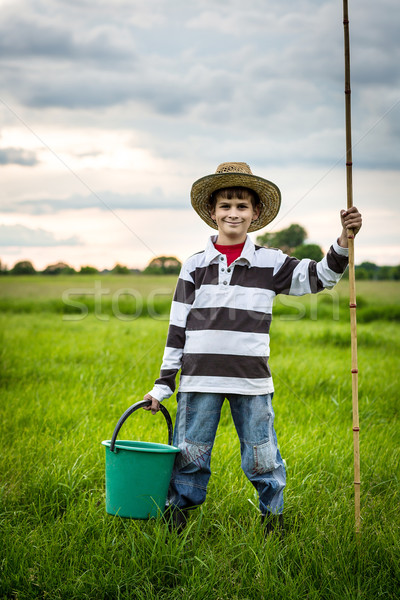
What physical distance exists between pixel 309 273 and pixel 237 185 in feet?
1.93

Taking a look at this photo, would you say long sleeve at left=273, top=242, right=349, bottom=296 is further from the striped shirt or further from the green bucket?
the green bucket

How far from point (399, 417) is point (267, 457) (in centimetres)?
257

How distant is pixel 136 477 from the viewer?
264 cm

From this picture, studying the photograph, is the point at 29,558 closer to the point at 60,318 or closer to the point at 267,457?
the point at 267,457

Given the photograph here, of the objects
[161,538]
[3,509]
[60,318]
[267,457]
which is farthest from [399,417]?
[60,318]

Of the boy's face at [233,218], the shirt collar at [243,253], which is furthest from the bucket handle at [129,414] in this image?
the boy's face at [233,218]

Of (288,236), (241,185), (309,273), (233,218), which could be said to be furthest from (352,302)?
(288,236)

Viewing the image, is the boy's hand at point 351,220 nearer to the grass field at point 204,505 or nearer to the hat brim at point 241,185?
the hat brim at point 241,185

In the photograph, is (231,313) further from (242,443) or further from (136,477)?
(136,477)

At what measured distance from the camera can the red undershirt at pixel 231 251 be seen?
2.85 m

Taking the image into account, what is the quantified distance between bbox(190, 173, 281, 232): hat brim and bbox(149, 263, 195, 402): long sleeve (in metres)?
0.44

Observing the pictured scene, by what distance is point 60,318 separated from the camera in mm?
11359

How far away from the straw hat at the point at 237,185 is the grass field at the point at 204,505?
1544 mm

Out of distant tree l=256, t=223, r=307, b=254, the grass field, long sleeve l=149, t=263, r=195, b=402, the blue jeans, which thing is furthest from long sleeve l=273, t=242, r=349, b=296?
distant tree l=256, t=223, r=307, b=254
